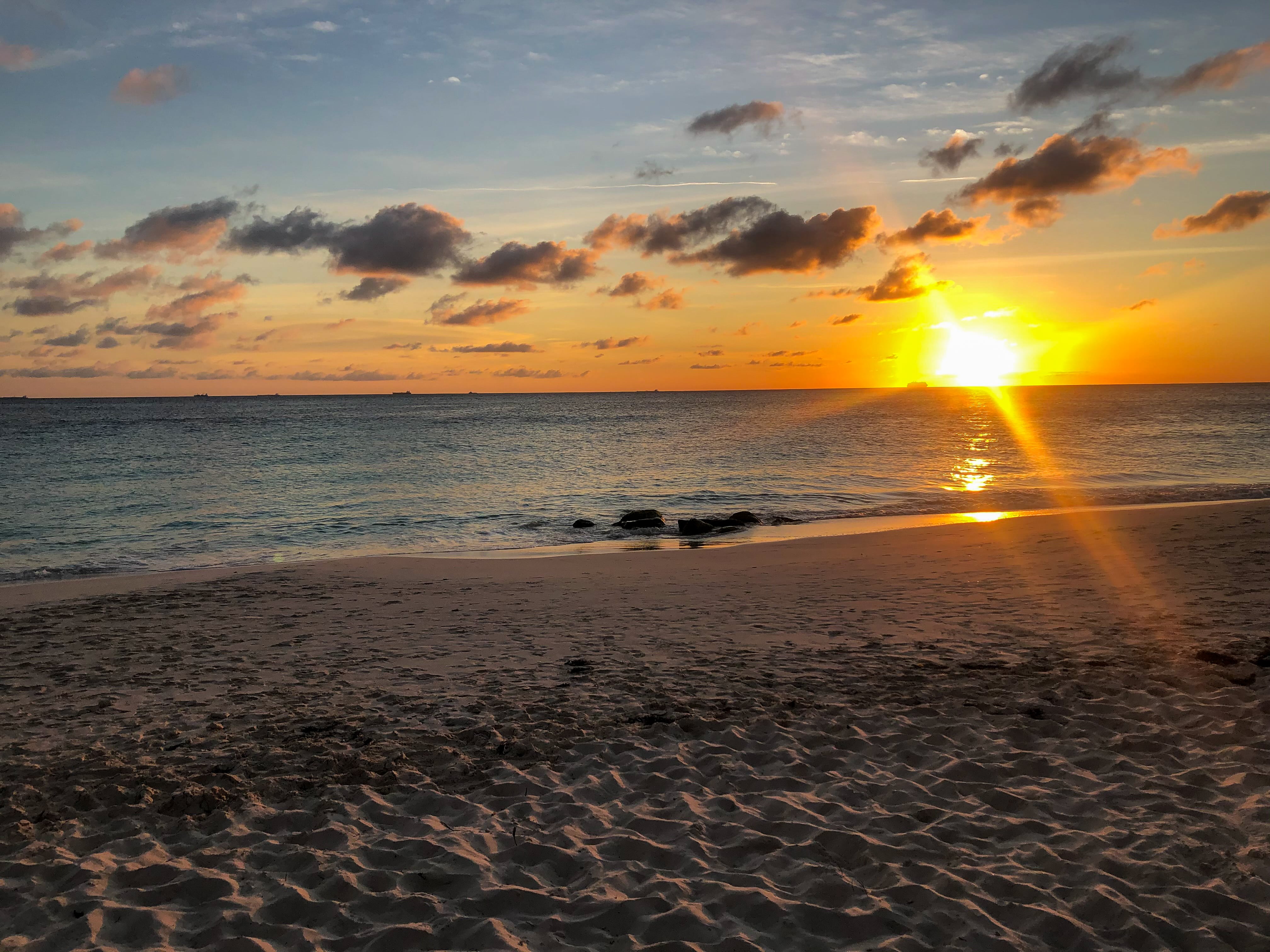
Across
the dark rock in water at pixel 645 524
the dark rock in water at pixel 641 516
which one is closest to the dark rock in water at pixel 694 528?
the dark rock in water at pixel 645 524

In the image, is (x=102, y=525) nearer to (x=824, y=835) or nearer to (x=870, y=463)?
(x=824, y=835)

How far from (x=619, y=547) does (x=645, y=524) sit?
10.9 ft

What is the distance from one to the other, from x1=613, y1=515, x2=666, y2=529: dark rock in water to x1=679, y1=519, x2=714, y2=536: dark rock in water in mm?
1142

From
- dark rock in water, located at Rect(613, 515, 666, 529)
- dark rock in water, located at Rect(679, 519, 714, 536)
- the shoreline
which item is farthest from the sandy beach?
dark rock in water, located at Rect(613, 515, 666, 529)

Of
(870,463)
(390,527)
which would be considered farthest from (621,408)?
(390,527)

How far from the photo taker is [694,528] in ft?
75.8

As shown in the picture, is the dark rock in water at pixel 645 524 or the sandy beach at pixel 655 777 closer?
the sandy beach at pixel 655 777

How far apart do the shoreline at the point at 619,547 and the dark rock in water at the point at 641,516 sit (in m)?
1.41

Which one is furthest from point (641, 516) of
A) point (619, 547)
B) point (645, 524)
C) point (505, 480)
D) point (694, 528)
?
point (505, 480)

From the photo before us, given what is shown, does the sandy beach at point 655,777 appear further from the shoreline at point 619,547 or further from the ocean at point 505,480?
the ocean at point 505,480

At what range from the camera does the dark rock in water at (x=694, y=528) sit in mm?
23031

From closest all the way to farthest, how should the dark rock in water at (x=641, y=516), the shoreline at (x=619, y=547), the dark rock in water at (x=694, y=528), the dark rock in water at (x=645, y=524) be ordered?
1. the shoreline at (x=619, y=547)
2. the dark rock in water at (x=694, y=528)
3. the dark rock in water at (x=645, y=524)
4. the dark rock in water at (x=641, y=516)

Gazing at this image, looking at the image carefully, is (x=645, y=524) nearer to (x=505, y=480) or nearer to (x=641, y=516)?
(x=641, y=516)

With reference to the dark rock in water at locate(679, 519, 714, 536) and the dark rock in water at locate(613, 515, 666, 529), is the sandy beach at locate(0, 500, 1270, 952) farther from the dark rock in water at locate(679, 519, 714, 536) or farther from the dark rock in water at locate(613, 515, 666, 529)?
the dark rock in water at locate(613, 515, 666, 529)
